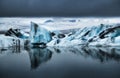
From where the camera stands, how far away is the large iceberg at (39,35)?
429 cm

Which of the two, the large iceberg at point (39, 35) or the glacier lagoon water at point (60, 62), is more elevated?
the large iceberg at point (39, 35)

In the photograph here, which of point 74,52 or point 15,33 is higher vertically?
point 15,33

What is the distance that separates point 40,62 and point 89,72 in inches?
29.2

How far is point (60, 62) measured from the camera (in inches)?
167

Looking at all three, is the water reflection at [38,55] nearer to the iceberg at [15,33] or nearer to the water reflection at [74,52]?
the water reflection at [74,52]

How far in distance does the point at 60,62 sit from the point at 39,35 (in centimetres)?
52

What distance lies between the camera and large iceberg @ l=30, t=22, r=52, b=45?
14.1ft

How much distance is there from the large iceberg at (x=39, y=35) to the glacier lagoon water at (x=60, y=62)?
0.13 metres

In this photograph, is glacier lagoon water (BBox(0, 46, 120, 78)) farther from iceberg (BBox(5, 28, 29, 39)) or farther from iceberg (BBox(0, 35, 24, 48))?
iceberg (BBox(5, 28, 29, 39))

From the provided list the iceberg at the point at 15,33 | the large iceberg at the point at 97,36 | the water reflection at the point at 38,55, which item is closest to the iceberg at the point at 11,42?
the iceberg at the point at 15,33

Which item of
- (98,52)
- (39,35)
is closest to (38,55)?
(39,35)

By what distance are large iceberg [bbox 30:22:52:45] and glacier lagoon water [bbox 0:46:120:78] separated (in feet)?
0.41

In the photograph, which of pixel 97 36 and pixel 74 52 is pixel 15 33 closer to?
pixel 74 52

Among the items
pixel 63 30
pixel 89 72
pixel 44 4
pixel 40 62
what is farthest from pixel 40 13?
pixel 89 72
